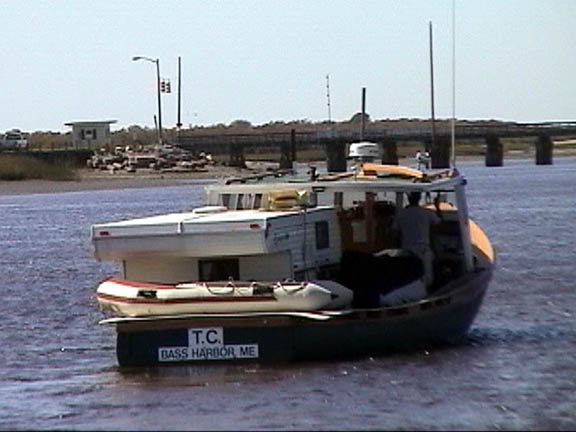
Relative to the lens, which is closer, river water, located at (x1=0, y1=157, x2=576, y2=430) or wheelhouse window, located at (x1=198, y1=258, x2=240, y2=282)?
river water, located at (x1=0, y1=157, x2=576, y2=430)

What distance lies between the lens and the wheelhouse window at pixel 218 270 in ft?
68.7

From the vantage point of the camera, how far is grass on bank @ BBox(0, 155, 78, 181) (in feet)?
294

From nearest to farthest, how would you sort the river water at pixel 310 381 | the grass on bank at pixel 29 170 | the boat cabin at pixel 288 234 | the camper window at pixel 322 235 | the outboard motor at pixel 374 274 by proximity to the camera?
the river water at pixel 310 381
the boat cabin at pixel 288 234
the outboard motor at pixel 374 274
the camper window at pixel 322 235
the grass on bank at pixel 29 170

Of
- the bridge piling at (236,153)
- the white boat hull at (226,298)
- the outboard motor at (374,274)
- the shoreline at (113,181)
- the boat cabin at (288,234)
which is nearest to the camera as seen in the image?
the white boat hull at (226,298)

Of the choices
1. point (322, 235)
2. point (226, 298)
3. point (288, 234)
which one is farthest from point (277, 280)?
point (322, 235)

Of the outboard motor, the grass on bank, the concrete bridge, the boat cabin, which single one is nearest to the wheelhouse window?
the boat cabin

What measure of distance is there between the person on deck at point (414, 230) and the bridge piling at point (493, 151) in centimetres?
10434

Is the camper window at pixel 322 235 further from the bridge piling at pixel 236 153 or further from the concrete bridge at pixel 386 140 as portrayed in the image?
the bridge piling at pixel 236 153

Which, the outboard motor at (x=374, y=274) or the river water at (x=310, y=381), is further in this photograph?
the outboard motor at (x=374, y=274)

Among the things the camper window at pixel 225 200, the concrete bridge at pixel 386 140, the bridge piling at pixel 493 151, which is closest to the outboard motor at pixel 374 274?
the camper window at pixel 225 200

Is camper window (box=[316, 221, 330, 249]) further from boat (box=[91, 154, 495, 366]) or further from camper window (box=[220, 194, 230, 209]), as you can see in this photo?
camper window (box=[220, 194, 230, 209])

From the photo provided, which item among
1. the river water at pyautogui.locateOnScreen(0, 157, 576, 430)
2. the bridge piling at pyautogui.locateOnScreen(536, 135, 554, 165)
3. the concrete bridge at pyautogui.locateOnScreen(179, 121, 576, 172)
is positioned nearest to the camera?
the river water at pyautogui.locateOnScreen(0, 157, 576, 430)

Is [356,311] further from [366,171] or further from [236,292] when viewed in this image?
[366,171]

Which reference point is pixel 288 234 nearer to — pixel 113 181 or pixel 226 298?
pixel 226 298
